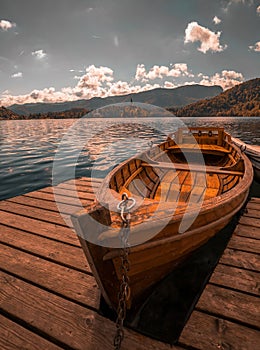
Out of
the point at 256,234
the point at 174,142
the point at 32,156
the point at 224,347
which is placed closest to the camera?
the point at 224,347

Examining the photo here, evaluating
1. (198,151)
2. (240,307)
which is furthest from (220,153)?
(240,307)

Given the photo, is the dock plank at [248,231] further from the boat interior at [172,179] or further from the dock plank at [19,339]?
the dock plank at [19,339]

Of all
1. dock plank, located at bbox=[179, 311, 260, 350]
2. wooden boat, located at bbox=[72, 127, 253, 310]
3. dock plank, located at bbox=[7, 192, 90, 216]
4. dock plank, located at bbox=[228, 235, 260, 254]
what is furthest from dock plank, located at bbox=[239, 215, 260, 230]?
dock plank, located at bbox=[7, 192, 90, 216]

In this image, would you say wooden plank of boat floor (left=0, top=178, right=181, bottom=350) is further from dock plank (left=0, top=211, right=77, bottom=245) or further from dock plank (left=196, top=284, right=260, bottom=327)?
dock plank (left=196, top=284, right=260, bottom=327)

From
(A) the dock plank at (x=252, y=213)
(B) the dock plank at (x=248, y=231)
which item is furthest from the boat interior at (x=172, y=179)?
(B) the dock plank at (x=248, y=231)

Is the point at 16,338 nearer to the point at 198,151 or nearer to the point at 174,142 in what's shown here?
the point at 198,151

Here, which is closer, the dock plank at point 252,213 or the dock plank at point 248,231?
the dock plank at point 248,231

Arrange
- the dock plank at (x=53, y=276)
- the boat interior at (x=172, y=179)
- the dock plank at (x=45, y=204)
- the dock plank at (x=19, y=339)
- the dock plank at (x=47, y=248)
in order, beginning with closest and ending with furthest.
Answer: the dock plank at (x=19, y=339), the dock plank at (x=53, y=276), the dock plank at (x=47, y=248), the boat interior at (x=172, y=179), the dock plank at (x=45, y=204)

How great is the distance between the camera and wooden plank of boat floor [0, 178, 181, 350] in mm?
2525

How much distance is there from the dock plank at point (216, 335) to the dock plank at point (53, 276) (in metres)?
1.29

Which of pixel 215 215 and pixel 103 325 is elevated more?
pixel 215 215

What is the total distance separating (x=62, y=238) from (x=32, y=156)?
16.2 m

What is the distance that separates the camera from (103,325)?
2.69 metres

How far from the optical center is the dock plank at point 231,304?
269 cm
